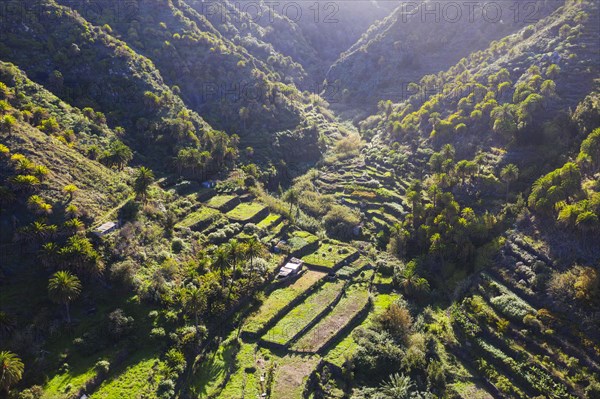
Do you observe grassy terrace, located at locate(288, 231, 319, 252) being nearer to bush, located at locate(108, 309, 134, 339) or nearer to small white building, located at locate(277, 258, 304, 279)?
small white building, located at locate(277, 258, 304, 279)

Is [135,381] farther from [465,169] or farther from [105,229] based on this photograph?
[465,169]

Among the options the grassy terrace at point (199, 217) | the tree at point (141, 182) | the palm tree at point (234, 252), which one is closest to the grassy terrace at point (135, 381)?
the palm tree at point (234, 252)

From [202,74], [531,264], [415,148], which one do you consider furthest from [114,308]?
[202,74]

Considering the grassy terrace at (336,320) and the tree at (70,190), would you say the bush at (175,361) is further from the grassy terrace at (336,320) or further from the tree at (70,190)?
the tree at (70,190)

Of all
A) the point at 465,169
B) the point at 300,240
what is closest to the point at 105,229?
the point at 300,240

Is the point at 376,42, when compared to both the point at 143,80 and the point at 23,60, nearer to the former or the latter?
the point at 143,80

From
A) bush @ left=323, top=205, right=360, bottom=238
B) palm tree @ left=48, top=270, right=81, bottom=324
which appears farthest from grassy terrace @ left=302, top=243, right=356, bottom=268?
palm tree @ left=48, top=270, right=81, bottom=324
